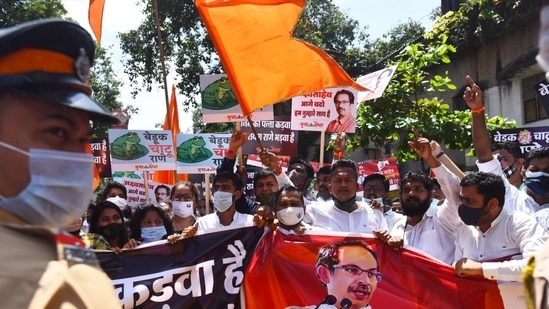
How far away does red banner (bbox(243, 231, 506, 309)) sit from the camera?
15.9ft

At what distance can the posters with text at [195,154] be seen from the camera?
31.8 ft

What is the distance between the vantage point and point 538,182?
596 cm

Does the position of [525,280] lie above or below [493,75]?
below

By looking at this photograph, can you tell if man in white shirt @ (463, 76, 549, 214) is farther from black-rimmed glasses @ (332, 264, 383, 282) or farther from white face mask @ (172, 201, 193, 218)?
white face mask @ (172, 201, 193, 218)

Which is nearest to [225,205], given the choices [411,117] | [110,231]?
[110,231]

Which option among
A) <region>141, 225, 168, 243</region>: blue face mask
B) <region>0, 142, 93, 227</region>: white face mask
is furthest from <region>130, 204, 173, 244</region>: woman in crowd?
<region>0, 142, 93, 227</region>: white face mask

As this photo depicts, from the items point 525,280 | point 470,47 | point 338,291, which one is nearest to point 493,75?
point 470,47

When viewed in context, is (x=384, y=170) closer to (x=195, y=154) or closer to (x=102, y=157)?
(x=195, y=154)

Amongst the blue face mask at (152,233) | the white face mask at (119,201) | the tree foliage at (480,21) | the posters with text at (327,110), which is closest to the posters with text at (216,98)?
the posters with text at (327,110)

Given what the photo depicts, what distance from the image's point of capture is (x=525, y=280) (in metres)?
1.82

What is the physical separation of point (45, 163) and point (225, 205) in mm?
4392

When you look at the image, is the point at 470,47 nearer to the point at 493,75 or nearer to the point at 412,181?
the point at 493,75

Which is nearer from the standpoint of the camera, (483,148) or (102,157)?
(483,148)

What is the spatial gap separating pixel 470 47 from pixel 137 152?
12264 millimetres
